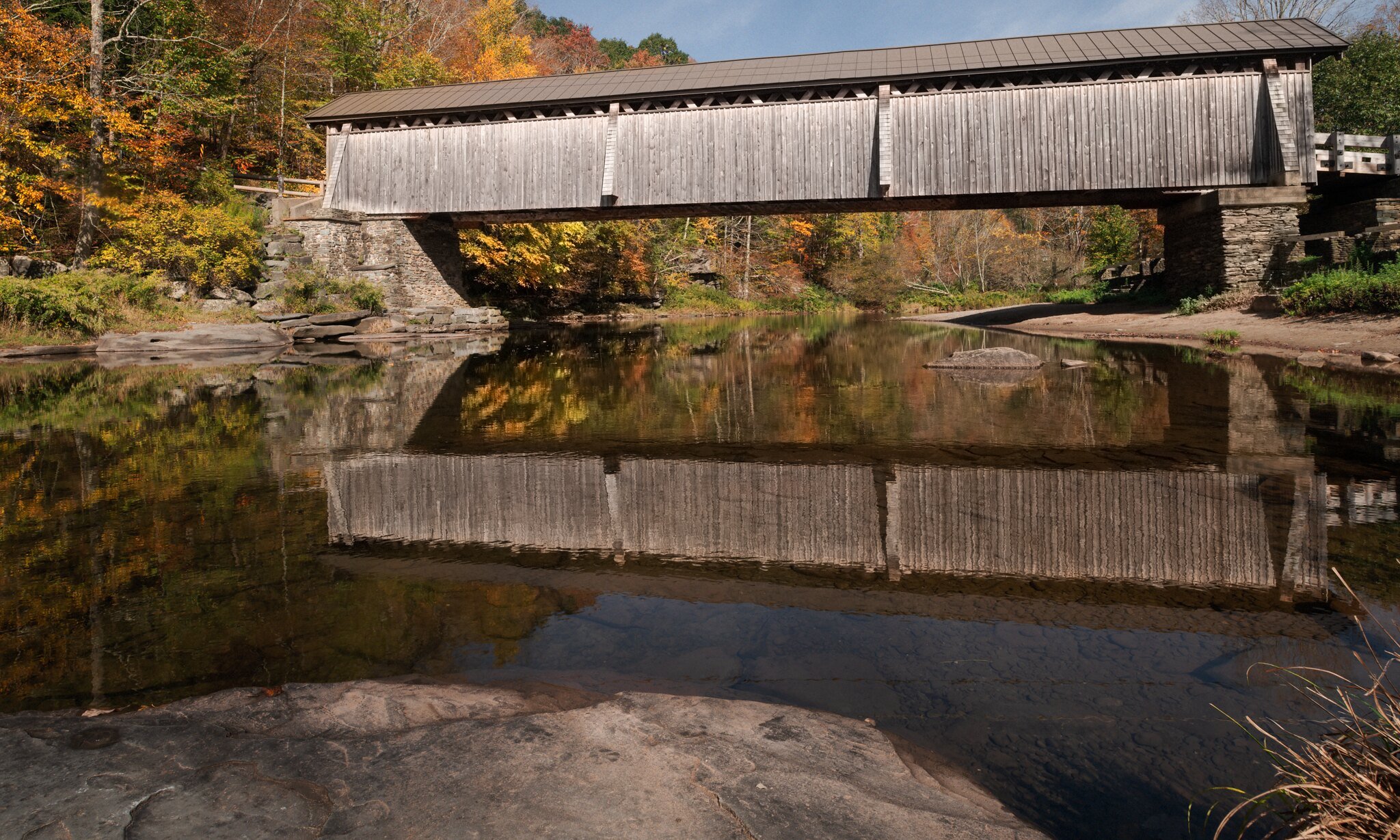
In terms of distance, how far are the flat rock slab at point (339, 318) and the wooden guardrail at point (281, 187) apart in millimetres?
3906

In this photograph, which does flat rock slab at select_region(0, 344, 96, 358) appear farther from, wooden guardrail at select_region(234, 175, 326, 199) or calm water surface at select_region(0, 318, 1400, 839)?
calm water surface at select_region(0, 318, 1400, 839)

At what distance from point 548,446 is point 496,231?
23.1 meters

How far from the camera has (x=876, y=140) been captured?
18.6m

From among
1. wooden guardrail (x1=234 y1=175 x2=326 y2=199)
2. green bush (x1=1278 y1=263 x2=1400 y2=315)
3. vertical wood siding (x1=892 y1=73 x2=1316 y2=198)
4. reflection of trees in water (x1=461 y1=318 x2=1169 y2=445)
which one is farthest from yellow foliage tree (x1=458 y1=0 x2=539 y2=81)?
green bush (x1=1278 y1=263 x2=1400 y2=315)

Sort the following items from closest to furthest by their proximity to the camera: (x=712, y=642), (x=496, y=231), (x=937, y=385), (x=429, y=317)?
1. (x=712, y=642)
2. (x=937, y=385)
3. (x=429, y=317)
4. (x=496, y=231)

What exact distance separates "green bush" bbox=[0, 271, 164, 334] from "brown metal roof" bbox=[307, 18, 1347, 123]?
23.8 ft

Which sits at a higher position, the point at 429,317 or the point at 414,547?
the point at 429,317

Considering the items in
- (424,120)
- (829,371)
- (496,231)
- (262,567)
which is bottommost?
(262,567)

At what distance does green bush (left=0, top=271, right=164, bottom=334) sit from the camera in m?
15.9

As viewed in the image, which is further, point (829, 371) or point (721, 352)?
point (721, 352)

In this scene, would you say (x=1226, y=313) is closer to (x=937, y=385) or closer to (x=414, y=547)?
(x=937, y=385)

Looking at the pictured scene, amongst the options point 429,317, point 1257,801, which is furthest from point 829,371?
point 429,317

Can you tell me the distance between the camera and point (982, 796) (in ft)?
6.23

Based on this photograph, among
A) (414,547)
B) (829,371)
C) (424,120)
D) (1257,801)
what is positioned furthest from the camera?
(424,120)
